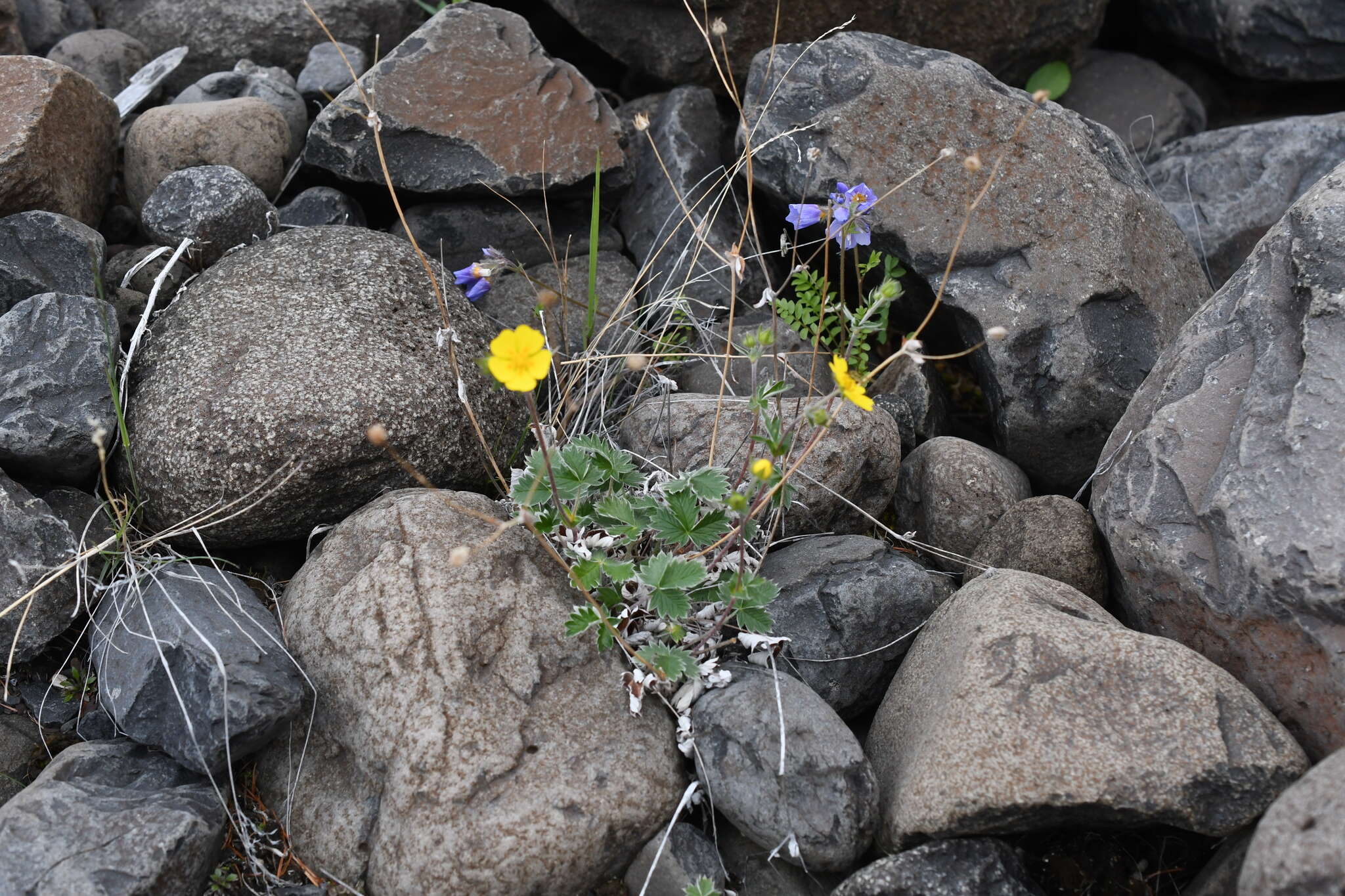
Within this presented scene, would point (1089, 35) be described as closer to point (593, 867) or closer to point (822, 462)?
point (822, 462)

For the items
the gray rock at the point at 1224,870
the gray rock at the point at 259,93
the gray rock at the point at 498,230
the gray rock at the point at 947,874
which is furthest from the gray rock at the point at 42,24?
the gray rock at the point at 1224,870

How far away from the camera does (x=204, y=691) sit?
2.41 meters

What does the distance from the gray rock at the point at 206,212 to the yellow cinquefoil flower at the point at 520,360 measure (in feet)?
5.89

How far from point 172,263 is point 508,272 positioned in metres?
1.09

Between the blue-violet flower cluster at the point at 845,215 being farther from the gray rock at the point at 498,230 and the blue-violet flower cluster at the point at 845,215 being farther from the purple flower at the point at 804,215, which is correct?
the gray rock at the point at 498,230

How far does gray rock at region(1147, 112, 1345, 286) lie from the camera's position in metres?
4.05

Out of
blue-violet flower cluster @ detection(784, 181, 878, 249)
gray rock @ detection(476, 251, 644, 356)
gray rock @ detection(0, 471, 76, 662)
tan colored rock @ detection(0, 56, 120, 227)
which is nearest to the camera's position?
gray rock @ detection(0, 471, 76, 662)

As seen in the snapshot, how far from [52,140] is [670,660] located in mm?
2545

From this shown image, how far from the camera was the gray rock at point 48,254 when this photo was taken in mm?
3125

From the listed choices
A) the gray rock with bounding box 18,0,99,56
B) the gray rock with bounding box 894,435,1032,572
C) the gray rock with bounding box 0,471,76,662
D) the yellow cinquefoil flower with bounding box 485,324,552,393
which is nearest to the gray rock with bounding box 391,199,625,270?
the gray rock with bounding box 894,435,1032,572

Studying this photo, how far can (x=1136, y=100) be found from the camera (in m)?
4.82

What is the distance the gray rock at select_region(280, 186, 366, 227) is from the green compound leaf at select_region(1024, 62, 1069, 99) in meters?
2.93

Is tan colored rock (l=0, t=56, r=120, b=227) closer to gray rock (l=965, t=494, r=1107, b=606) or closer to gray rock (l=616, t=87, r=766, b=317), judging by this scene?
gray rock (l=616, t=87, r=766, b=317)

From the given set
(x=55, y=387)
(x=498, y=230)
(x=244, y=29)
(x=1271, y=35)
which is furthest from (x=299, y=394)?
(x=1271, y=35)
